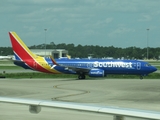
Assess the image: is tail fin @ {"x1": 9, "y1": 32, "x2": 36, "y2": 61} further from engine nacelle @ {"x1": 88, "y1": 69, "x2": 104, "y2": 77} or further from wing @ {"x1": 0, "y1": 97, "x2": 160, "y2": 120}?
wing @ {"x1": 0, "y1": 97, "x2": 160, "y2": 120}

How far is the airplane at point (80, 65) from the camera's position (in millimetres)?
46969

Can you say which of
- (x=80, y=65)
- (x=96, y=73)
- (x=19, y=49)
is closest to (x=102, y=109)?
(x=96, y=73)

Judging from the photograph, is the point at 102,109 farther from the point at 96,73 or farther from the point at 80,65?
the point at 80,65

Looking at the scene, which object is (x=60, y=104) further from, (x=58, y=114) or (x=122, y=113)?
(x=58, y=114)

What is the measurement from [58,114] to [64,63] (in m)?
34.9

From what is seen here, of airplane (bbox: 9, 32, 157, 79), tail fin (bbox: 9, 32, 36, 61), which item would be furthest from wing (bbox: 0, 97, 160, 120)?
tail fin (bbox: 9, 32, 36, 61)

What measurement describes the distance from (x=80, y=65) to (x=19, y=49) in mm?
7891

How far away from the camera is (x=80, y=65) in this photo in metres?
48.3

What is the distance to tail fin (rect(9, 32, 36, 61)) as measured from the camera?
161 feet

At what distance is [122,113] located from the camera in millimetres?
6906

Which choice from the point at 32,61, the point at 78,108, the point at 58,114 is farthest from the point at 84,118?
the point at 32,61

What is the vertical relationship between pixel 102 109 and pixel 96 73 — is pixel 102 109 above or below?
above

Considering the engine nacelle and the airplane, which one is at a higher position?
the airplane

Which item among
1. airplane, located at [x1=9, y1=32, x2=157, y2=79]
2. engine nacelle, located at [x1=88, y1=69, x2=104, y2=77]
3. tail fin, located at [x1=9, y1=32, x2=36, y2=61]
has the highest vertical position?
tail fin, located at [x1=9, y1=32, x2=36, y2=61]
